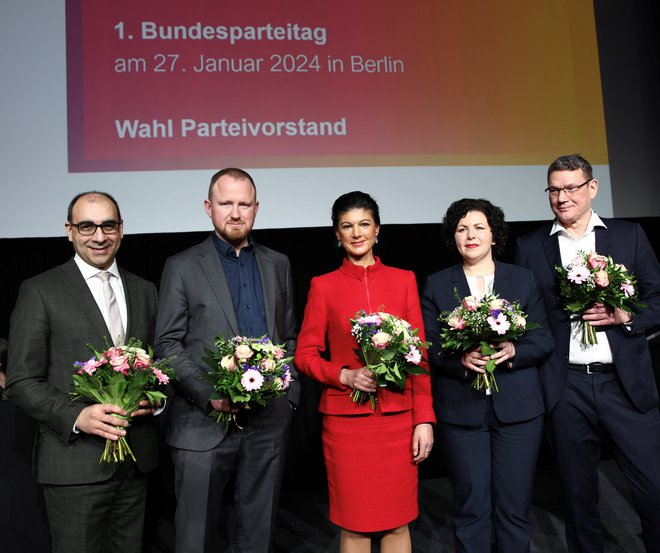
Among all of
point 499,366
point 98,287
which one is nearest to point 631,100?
point 499,366

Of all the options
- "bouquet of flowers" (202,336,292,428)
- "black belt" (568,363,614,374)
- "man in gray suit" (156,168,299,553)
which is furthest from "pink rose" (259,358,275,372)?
"black belt" (568,363,614,374)

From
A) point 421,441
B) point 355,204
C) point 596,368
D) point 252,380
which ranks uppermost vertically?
point 355,204

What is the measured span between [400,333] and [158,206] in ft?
8.32

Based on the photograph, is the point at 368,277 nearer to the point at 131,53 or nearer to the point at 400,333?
the point at 400,333

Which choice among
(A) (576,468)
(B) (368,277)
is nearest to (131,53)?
(B) (368,277)

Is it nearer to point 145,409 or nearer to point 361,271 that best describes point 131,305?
point 145,409

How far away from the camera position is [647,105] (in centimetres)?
466

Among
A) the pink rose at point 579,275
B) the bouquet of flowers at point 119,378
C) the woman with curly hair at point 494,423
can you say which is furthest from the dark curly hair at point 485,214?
the bouquet of flowers at point 119,378

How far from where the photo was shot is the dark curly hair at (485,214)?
2.63 meters

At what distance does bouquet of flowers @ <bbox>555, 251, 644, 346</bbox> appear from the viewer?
7.97ft

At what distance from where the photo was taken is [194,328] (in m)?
2.33

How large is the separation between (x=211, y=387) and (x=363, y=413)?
2.13ft

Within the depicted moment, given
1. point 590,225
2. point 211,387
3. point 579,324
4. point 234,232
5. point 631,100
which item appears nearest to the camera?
point 211,387

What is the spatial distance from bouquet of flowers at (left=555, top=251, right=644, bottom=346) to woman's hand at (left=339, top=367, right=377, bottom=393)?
995mm
